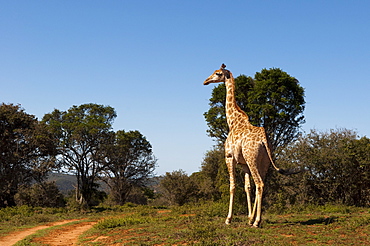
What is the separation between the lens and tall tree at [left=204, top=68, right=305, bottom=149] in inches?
982

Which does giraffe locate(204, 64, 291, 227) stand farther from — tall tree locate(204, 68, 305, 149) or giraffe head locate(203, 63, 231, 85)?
tall tree locate(204, 68, 305, 149)

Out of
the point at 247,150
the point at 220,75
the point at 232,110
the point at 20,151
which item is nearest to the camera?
the point at 247,150

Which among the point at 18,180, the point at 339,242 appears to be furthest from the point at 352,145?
the point at 18,180

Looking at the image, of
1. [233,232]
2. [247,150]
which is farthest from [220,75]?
[233,232]

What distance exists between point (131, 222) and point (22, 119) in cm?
1808

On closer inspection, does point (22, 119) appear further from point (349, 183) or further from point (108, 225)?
point (349, 183)

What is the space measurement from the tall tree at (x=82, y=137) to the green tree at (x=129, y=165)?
13.4ft

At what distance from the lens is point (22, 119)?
94.8 feet

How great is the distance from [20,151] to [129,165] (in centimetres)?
1195

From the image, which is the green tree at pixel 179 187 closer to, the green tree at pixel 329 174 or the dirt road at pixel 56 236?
the green tree at pixel 329 174

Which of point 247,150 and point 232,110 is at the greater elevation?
point 232,110

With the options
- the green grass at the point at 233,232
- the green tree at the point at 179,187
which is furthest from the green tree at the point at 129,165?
the green grass at the point at 233,232

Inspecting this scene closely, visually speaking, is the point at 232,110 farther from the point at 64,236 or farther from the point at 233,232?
the point at 64,236

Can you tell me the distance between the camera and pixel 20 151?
28.5 metres
